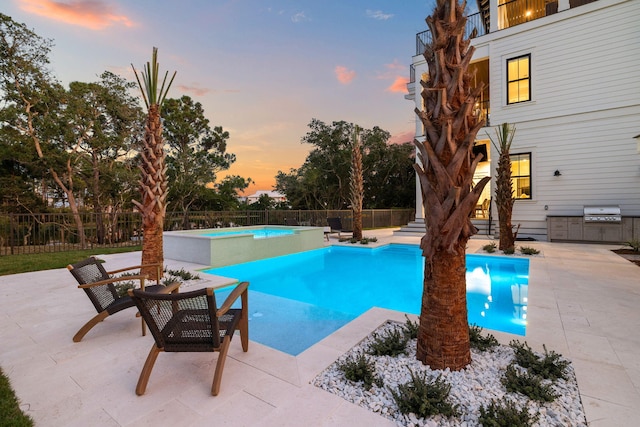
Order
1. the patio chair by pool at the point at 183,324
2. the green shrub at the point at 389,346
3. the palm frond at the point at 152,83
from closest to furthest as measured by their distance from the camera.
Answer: the patio chair by pool at the point at 183,324, the green shrub at the point at 389,346, the palm frond at the point at 152,83

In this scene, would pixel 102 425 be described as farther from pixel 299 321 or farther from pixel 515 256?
pixel 515 256

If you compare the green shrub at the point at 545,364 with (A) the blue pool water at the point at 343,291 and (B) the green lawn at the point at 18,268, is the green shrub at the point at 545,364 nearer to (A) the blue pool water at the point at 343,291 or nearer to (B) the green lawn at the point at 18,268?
(A) the blue pool water at the point at 343,291

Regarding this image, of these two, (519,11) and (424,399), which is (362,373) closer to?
(424,399)

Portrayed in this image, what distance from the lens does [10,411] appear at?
83.6 inches

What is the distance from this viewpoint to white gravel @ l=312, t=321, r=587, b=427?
2010mm

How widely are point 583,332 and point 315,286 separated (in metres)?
4.58

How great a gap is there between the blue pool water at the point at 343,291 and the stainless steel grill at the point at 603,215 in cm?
439

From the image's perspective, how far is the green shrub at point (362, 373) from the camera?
2389mm

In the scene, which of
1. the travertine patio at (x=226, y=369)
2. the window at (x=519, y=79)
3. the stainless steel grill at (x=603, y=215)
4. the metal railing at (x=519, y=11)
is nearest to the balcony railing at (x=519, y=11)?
the metal railing at (x=519, y=11)

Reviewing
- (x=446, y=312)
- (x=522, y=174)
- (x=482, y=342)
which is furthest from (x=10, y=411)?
(x=522, y=174)

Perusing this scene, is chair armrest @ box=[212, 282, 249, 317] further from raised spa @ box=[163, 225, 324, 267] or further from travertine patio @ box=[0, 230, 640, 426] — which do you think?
raised spa @ box=[163, 225, 324, 267]

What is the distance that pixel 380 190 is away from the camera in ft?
87.4

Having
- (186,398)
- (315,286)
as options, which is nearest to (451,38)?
(186,398)

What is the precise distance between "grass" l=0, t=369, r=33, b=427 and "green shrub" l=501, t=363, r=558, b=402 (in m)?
3.40
